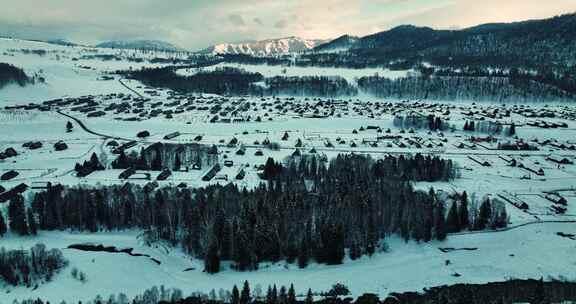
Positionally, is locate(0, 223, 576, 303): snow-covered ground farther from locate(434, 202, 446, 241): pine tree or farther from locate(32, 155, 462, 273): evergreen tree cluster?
locate(32, 155, 462, 273): evergreen tree cluster

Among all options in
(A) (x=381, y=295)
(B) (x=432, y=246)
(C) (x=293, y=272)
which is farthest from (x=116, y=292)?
(B) (x=432, y=246)

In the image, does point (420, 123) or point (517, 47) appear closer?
point (420, 123)

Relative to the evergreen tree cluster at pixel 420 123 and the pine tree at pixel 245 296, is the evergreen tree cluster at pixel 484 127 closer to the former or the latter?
the evergreen tree cluster at pixel 420 123

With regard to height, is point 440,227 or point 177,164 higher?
point 177,164

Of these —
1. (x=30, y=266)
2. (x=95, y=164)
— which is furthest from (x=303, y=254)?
(x=95, y=164)

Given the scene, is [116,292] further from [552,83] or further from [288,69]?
[288,69]

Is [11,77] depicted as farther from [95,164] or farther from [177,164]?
[177,164]

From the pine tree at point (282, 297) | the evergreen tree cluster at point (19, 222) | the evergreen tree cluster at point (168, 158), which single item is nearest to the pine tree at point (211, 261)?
the pine tree at point (282, 297)

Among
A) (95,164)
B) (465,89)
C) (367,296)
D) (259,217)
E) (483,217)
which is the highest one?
(465,89)
